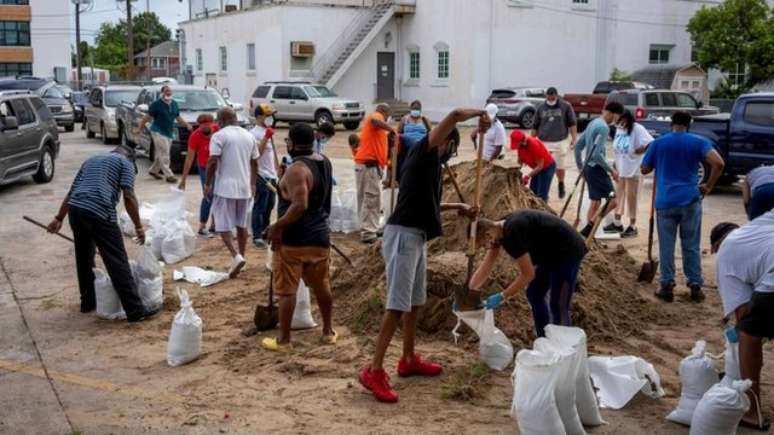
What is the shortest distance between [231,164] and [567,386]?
536 cm

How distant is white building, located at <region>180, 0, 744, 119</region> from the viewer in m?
33.3

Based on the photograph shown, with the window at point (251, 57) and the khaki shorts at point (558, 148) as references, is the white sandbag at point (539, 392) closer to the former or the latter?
the khaki shorts at point (558, 148)

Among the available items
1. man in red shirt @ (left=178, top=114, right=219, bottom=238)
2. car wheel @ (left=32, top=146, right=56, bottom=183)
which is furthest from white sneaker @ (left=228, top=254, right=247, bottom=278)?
car wheel @ (left=32, top=146, right=56, bottom=183)

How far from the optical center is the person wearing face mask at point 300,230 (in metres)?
6.38

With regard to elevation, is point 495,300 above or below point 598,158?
below

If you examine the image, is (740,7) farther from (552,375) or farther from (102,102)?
(552,375)

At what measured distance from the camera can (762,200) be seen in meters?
5.62

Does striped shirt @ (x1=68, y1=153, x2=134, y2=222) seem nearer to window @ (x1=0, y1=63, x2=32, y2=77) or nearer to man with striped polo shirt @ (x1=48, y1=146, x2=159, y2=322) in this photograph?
man with striped polo shirt @ (x1=48, y1=146, x2=159, y2=322)

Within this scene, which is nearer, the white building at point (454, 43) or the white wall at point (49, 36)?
the white building at point (454, 43)

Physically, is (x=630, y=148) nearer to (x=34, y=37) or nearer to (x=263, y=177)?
(x=263, y=177)

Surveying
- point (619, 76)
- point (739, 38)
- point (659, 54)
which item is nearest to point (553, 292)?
point (739, 38)

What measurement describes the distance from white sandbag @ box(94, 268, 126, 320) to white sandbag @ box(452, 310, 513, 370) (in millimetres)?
3363

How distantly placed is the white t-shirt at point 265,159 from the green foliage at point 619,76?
25.6 metres

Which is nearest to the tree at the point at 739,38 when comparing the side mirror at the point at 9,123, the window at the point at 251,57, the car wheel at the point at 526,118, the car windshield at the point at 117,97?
the car wheel at the point at 526,118
